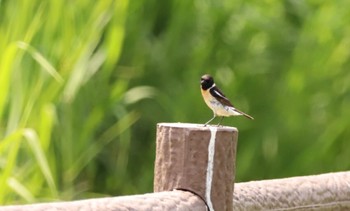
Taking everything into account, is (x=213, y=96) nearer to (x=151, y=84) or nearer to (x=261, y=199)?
(x=261, y=199)

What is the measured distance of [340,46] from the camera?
9.98 feet

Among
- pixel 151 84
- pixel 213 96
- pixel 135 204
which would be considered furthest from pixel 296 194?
pixel 151 84

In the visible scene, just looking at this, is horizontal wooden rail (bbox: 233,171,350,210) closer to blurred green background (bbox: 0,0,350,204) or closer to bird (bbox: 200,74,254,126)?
bird (bbox: 200,74,254,126)

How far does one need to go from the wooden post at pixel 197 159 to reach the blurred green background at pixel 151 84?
0.66 m

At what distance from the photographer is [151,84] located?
278 cm

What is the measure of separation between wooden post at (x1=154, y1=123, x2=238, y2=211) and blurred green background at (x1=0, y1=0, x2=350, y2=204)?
0.66 meters

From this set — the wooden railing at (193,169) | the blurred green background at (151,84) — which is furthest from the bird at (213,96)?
the blurred green background at (151,84)

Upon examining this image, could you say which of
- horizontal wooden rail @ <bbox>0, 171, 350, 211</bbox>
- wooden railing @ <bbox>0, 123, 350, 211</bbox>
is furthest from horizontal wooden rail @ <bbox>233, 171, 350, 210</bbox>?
wooden railing @ <bbox>0, 123, 350, 211</bbox>

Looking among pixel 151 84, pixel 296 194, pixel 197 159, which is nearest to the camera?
pixel 197 159

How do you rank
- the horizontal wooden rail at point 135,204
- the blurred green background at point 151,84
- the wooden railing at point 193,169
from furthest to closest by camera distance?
the blurred green background at point 151,84
the wooden railing at point 193,169
the horizontal wooden rail at point 135,204

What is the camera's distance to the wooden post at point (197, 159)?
54.1 inches

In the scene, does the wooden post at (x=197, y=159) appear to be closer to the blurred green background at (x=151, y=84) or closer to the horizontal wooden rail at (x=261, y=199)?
the horizontal wooden rail at (x=261, y=199)

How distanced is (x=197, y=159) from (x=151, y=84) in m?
1.41

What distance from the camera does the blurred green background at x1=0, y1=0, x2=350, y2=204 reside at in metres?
2.18
